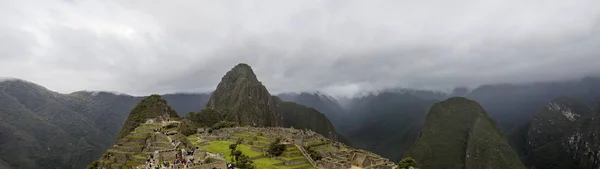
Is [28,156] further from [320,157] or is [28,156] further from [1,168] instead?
[320,157]

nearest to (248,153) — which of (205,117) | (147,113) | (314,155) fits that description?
(314,155)

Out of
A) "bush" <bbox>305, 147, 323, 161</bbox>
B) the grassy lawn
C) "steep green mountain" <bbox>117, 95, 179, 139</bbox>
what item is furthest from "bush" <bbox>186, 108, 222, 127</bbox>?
"bush" <bbox>305, 147, 323, 161</bbox>

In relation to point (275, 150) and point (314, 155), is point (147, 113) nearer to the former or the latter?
point (275, 150)

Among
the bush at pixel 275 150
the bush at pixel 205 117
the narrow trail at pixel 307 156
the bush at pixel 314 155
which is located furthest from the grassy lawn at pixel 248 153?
the bush at pixel 205 117

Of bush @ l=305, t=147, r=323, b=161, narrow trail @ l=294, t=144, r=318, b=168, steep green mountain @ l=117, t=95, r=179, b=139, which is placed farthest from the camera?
steep green mountain @ l=117, t=95, r=179, b=139

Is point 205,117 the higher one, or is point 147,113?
point 147,113

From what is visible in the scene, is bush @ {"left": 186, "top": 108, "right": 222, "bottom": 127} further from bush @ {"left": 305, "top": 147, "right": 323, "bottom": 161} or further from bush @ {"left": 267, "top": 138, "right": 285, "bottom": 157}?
bush @ {"left": 305, "top": 147, "right": 323, "bottom": 161}

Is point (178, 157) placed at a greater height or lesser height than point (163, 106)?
lesser

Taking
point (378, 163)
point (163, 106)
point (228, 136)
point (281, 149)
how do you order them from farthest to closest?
point (163, 106) < point (228, 136) < point (281, 149) < point (378, 163)

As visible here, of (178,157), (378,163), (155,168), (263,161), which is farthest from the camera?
(263,161)

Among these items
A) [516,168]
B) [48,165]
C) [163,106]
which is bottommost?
[516,168]

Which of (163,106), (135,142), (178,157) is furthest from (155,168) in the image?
(163,106)
